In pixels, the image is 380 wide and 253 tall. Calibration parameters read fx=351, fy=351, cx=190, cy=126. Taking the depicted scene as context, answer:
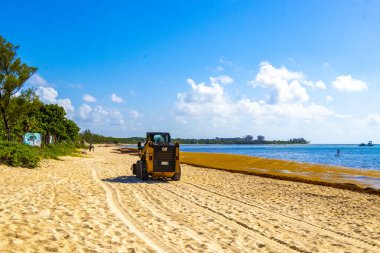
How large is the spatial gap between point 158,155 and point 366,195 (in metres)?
9.86

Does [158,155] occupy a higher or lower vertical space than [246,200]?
higher

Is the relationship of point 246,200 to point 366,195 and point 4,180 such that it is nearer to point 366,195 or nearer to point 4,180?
point 366,195

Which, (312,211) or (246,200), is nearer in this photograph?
(312,211)

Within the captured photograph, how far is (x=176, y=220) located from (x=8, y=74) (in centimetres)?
2387

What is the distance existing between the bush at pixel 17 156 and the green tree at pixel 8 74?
6266mm

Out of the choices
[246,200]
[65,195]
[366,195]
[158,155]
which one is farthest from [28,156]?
[366,195]

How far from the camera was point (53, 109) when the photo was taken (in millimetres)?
59188

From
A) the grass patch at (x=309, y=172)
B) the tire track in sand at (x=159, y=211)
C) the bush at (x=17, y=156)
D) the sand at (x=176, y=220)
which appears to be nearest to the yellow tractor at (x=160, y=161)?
the tire track in sand at (x=159, y=211)

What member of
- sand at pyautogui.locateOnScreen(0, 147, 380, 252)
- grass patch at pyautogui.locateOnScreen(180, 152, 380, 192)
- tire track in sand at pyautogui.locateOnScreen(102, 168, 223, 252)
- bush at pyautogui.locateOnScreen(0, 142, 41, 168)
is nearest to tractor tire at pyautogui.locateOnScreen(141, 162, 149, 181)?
tire track in sand at pyautogui.locateOnScreen(102, 168, 223, 252)

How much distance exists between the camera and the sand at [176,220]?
666 centimetres

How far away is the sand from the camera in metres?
6.66

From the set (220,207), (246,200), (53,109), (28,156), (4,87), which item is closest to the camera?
(220,207)

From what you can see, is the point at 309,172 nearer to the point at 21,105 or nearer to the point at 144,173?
the point at 144,173

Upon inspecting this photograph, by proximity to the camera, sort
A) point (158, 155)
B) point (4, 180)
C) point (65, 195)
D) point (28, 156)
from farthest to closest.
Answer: point (28, 156)
point (158, 155)
point (4, 180)
point (65, 195)
